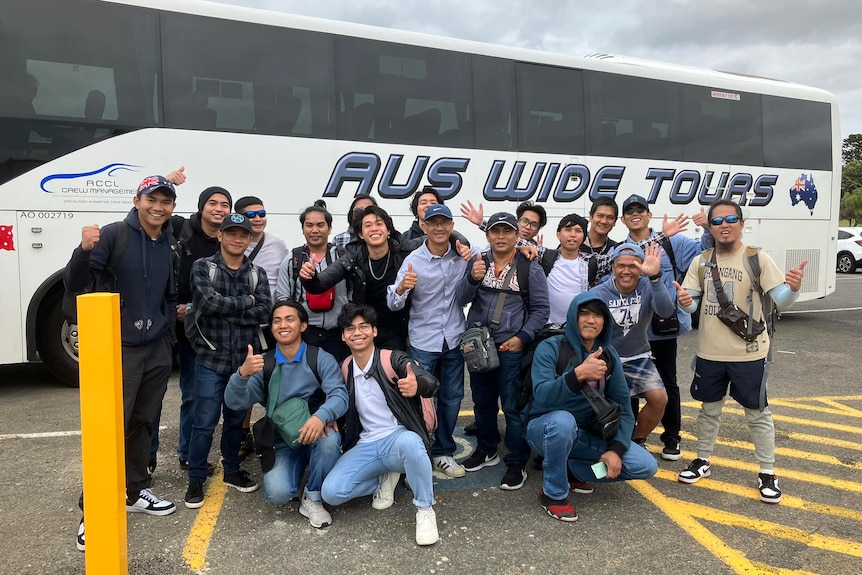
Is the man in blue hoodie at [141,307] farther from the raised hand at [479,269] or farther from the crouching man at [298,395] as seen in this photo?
the raised hand at [479,269]

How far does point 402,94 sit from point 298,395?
4306 millimetres

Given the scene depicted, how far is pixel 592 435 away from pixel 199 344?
2.31m

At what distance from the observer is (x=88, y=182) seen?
17.4 ft

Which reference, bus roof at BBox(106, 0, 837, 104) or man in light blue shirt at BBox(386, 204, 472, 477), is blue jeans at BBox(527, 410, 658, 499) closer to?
man in light blue shirt at BBox(386, 204, 472, 477)

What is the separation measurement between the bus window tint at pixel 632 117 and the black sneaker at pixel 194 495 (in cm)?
621

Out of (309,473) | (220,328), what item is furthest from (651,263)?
(220,328)

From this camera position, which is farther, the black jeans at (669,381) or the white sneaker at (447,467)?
the black jeans at (669,381)

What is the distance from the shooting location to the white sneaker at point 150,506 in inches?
123

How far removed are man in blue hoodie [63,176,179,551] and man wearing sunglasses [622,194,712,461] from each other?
2949 millimetres

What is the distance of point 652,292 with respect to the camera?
346 cm

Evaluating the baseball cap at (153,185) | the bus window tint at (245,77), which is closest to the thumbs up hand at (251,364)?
the baseball cap at (153,185)

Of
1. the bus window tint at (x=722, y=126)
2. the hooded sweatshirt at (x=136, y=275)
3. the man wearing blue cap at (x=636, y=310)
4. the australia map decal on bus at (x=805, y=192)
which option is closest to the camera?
the hooded sweatshirt at (x=136, y=275)

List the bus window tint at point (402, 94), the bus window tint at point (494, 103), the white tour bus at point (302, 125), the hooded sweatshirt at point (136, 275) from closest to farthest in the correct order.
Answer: the hooded sweatshirt at point (136, 275)
the white tour bus at point (302, 125)
the bus window tint at point (402, 94)
the bus window tint at point (494, 103)

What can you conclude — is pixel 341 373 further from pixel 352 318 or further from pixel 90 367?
pixel 90 367
